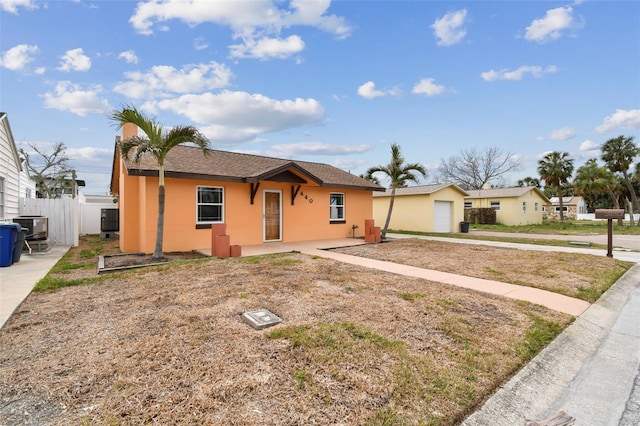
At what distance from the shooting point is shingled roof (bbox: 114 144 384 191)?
9.70m

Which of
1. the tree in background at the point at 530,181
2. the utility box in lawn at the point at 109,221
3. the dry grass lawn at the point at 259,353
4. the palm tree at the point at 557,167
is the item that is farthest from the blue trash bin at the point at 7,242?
the tree in background at the point at 530,181

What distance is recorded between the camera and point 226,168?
11539 mm

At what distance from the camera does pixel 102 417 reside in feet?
6.96

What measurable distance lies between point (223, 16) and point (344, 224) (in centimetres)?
969

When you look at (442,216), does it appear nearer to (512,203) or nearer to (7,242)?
(512,203)

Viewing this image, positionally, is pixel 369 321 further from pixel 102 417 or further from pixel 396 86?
pixel 396 86

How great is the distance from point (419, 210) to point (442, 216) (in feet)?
5.66

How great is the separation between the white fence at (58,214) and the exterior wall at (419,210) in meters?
18.1

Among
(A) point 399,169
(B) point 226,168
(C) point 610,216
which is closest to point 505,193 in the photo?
(A) point 399,169

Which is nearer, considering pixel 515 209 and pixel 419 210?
pixel 419 210

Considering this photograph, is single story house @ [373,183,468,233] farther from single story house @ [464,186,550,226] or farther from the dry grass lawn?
the dry grass lawn

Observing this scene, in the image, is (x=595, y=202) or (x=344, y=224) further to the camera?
(x=595, y=202)

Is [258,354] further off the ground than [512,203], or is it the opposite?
[512,203]

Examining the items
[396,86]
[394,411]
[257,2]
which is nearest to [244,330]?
[394,411]
